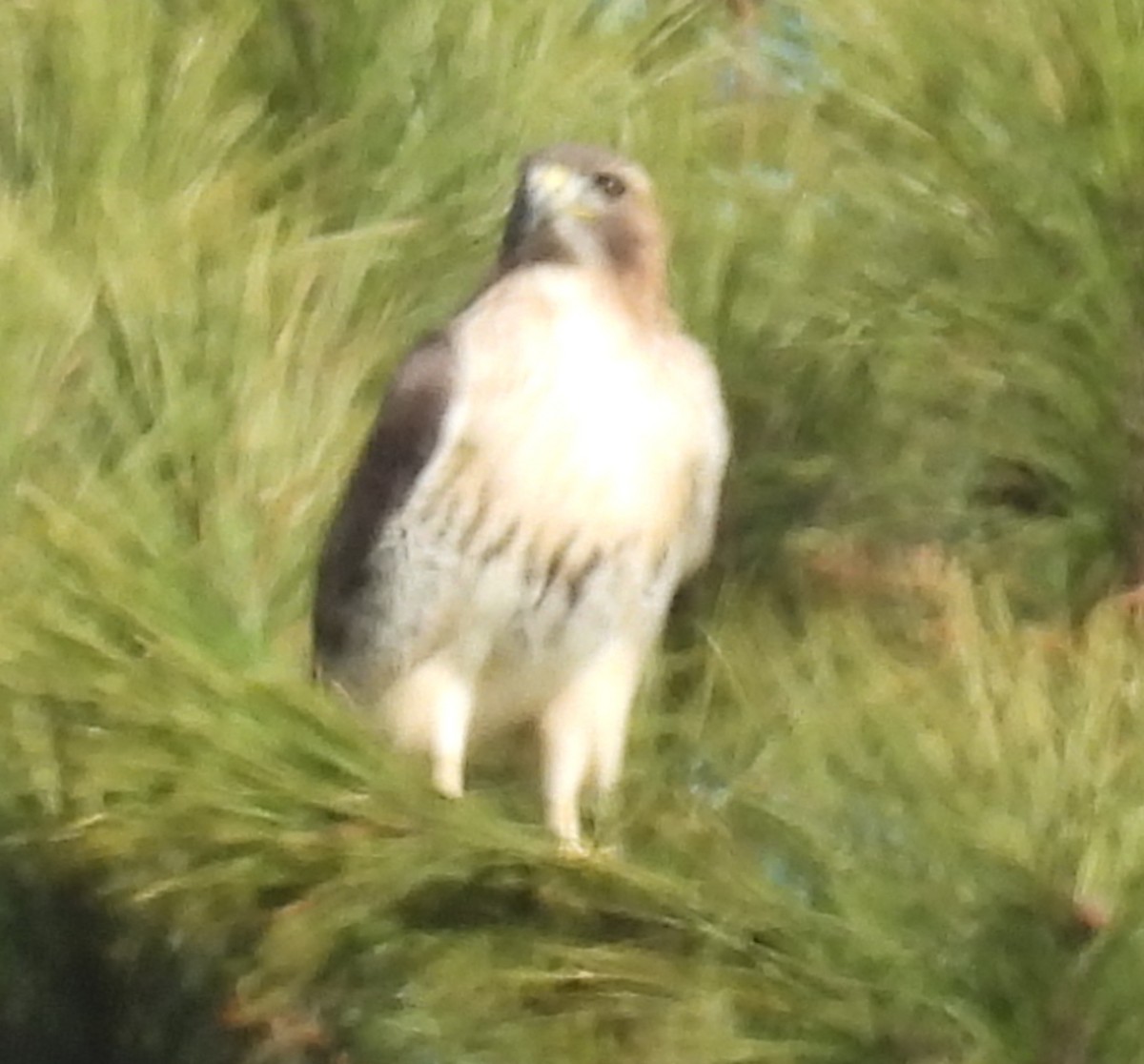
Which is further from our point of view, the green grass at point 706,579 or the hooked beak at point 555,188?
the hooked beak at point 555,188

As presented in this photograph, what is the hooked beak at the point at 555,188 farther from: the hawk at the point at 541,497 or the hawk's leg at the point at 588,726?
the hawk's leg at the point at 588,726

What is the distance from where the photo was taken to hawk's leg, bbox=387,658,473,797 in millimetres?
988

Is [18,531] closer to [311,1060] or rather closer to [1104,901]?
[311,1060]

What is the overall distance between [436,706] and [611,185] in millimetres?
210

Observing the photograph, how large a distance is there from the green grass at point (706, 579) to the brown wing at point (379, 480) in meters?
0.02

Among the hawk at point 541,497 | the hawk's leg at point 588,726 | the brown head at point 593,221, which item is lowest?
the hawk's leg at point 588,726

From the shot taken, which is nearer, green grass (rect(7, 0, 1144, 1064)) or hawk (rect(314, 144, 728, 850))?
green grass (rect(7, 0, 1144, 1064))

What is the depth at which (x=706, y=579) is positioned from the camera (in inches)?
37.9

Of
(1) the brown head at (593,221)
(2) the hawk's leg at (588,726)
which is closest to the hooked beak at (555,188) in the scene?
(1) the brown head at (593,221)

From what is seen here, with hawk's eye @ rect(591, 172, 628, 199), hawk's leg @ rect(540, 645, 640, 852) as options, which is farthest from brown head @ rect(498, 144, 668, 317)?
hawk's leg @ rect(540, 645, 640, 852)

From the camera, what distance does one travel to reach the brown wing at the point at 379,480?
0.93 m

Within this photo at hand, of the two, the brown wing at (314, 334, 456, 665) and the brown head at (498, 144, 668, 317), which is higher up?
the brown head at (498, 144, 668, 317)

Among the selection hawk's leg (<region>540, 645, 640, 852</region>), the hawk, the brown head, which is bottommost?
hawk's leg (<region>540, 645, 640, 852</region>)

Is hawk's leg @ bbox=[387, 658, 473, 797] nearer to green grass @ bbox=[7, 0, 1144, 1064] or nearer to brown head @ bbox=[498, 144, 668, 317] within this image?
green grass @ bbox=[7, 0, 1144, 1064]
